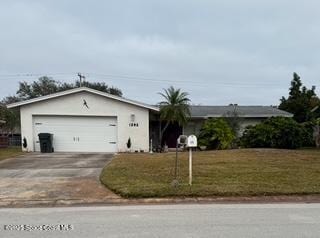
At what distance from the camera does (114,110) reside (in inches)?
984

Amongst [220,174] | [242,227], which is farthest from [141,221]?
[220,174]

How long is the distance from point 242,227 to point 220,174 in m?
6.28

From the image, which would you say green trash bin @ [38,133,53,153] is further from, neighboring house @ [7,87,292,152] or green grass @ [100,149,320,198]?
green grass @ [100,149,320,198]

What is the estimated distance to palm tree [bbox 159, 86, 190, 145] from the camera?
27469 millimetres

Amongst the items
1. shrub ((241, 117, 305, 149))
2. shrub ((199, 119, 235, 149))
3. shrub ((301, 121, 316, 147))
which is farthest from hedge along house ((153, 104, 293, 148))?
shrub ((241, 117, 305, 149))

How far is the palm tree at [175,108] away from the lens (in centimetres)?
2747

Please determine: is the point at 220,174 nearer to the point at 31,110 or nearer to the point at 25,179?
the point at 25,179

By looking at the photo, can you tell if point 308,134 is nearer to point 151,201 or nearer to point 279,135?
point 279,135

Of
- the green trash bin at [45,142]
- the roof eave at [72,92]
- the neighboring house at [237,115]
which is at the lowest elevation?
the green trash bin at [45,142]

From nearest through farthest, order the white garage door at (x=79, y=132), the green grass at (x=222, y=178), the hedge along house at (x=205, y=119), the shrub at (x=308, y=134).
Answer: the green grass at (x=222, y=178) → the white garage door at (x=79, y=132) → the shrub at (x=308, y=134) → the hedge along house at (x=205, y=119)

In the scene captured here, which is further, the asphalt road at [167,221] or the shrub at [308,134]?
the shrub at [308,134]

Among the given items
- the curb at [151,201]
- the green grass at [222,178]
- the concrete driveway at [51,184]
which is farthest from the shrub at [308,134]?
the curb at [151,201]

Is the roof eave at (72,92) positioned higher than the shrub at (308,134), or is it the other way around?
the roof eave at (72,92)

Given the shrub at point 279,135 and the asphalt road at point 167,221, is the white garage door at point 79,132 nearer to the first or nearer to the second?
the shrub at point 279,135
